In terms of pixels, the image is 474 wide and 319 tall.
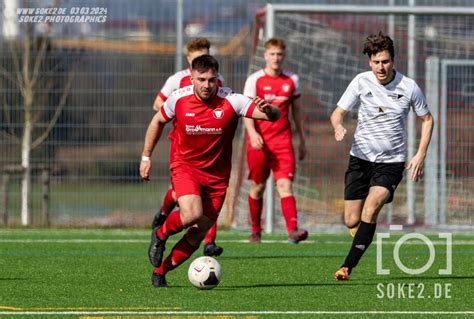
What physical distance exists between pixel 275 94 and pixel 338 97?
2.97 meters

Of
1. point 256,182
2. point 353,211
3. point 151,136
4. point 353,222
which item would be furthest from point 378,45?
point 256,182

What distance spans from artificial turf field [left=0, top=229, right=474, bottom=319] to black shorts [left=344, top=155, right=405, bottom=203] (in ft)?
2.41

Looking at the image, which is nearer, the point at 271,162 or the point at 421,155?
the point at 421,155

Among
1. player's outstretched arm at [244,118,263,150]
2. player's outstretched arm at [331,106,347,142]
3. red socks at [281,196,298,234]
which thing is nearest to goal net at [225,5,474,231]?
red socks at [281,196,298,234]

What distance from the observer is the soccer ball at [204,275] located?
32.4 ft

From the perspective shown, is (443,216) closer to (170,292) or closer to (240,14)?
(240,14)

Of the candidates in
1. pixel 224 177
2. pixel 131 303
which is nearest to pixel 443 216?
pixel 224 177

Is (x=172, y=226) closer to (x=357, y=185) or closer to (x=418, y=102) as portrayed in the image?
(x=357, y=185)

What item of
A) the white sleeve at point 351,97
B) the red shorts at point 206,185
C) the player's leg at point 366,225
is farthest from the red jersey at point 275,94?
the red shorts at point 206,185

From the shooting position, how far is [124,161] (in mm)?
17844

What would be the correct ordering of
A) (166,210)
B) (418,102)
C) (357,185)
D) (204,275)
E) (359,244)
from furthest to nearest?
(166,210) < (357,185) < (418,102) < (359,244) < (204,275)

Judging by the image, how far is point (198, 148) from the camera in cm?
1046

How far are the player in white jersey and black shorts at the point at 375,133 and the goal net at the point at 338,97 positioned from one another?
6.44m

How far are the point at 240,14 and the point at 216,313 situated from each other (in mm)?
9715
